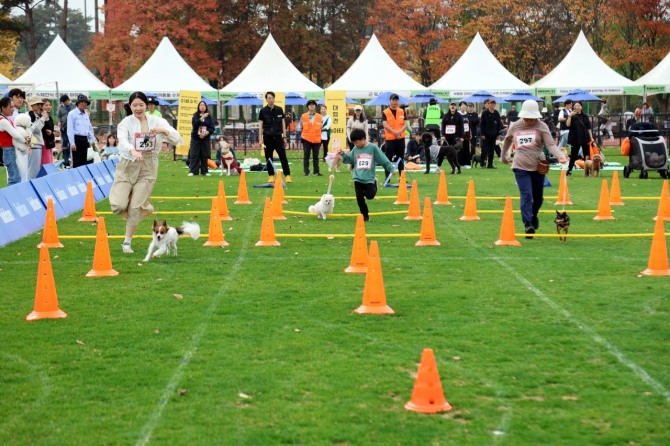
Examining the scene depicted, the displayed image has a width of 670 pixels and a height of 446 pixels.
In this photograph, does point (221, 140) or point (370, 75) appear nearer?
point (221, 140)

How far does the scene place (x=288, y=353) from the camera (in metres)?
7.61

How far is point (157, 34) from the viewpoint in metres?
60.8

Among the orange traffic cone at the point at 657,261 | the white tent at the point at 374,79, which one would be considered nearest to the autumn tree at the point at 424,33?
the white tent at the point at 374,79

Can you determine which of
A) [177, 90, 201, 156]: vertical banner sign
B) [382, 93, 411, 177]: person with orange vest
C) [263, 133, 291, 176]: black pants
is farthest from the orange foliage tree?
[382, 93, 411, 177]: person with orange vest

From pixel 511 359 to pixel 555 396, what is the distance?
96 centimetres

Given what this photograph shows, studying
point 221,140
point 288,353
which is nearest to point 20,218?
→ point 288,353

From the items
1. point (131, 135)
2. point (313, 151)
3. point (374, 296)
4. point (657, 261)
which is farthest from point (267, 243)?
point (313, 151)

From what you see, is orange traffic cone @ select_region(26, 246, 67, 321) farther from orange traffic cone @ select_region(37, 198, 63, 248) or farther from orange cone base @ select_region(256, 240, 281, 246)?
orange cone base @ select_region(256, 240, 281, 246)

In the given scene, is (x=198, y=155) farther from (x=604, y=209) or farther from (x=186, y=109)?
(x=604, y=209)

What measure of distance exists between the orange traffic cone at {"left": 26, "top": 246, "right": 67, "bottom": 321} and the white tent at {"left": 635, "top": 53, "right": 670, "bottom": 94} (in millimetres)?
33160

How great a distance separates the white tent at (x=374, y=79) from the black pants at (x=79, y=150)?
18.3m

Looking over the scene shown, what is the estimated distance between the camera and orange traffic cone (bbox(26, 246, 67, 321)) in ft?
29.3

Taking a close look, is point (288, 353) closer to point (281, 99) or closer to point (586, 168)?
point (586, 168)

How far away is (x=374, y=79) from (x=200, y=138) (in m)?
14.3
